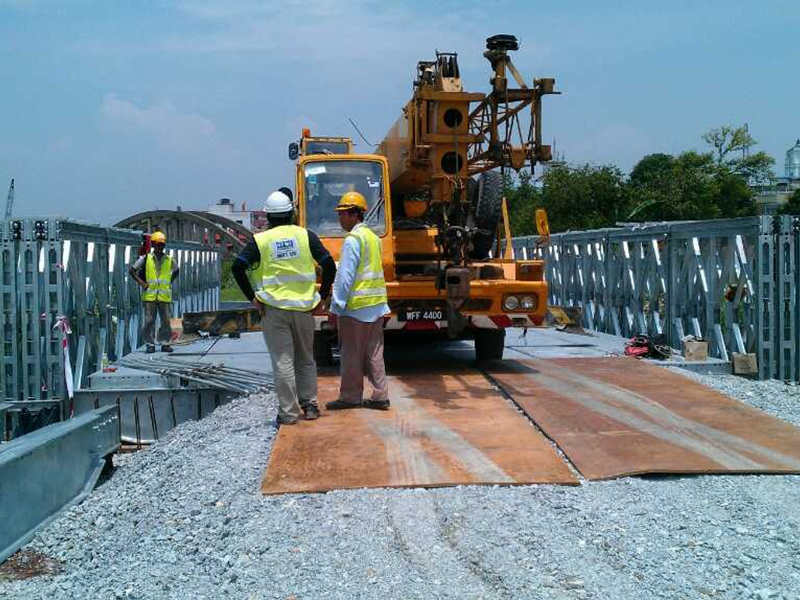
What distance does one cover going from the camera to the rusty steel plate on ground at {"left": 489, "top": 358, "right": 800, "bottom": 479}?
231 inches

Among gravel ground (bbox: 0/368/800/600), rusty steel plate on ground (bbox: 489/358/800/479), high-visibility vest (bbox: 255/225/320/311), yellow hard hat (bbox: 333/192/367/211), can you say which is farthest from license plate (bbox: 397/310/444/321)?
gravel ground (bbox: 0/368/800/600)

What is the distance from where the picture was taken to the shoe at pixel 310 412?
7.16m

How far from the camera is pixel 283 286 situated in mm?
6949

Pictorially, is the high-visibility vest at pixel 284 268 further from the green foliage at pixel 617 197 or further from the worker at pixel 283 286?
the green foliage at pixel 617 197

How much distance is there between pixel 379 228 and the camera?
9633mm

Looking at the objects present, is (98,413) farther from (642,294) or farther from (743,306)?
(642,294)

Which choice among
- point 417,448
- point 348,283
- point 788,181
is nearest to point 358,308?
point 348,283

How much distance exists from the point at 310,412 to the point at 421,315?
7.85ft

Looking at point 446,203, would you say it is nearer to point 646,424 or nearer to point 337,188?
point 337,188

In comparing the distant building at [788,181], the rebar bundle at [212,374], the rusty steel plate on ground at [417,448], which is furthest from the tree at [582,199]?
the rusty steel plate on ground at [417,448]

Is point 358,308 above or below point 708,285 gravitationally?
below

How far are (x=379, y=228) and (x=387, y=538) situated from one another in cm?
536

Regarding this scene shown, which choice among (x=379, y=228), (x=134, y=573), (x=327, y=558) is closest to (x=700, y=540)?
(x=327, y=558)

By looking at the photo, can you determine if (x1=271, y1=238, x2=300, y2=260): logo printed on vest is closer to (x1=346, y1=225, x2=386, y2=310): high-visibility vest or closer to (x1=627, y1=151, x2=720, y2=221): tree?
(x1=346, y1=225, x2=386, y2=310): high-visibility vest
